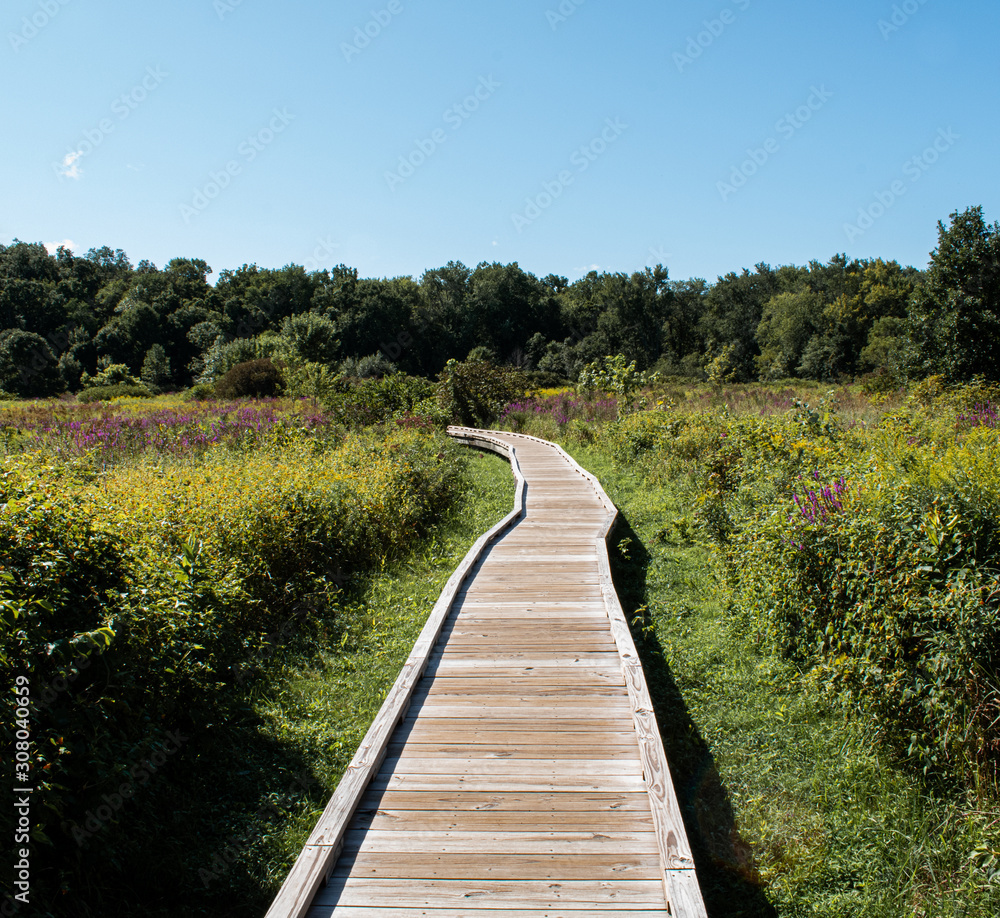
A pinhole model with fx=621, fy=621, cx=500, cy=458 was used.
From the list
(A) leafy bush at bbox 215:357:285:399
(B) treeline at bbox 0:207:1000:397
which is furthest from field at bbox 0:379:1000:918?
(B) treeline at bbox 0:207:1000:397

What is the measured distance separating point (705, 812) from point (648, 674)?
176 cm

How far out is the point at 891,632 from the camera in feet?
12.7

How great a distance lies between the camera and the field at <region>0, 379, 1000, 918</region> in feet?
10.5

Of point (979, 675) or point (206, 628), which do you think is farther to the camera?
point (206, 628)

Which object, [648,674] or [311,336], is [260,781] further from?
[311,336]

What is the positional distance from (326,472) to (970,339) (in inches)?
898

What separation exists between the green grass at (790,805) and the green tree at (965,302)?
67.4 ft

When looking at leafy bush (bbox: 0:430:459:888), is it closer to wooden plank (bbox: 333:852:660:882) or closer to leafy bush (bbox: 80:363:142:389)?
wooden plank (bbox: 333:852:660:882)

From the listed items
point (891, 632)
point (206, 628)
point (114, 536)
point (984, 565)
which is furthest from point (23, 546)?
point (984, 565)

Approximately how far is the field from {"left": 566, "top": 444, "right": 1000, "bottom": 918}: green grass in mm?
16

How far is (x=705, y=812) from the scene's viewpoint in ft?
13.2

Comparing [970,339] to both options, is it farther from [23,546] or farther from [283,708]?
[23,546]

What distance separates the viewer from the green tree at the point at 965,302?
21.1 metres

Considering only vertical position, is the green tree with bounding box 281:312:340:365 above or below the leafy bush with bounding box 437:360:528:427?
above
